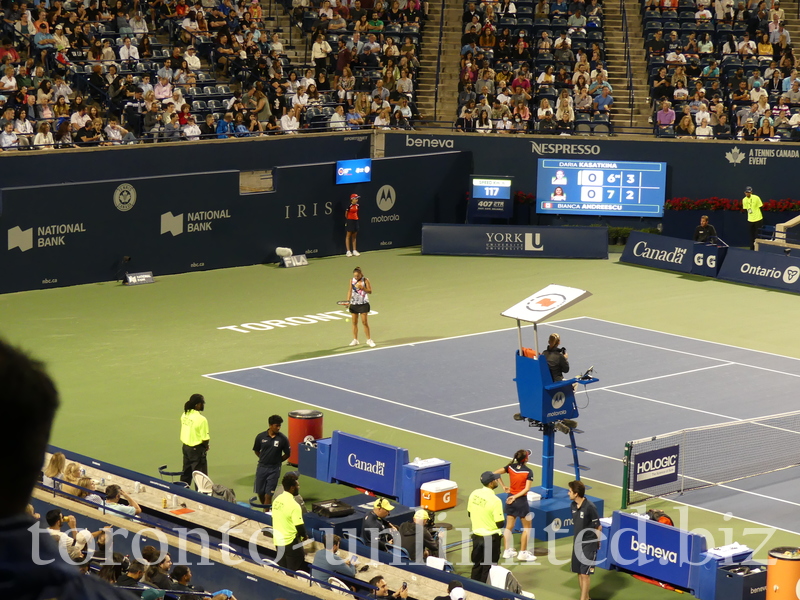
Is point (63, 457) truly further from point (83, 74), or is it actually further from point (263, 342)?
point (83, 74)

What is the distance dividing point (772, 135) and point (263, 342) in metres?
18.9

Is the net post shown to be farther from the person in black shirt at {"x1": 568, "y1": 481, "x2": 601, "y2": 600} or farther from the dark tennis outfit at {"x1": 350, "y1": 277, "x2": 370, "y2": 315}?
the dark tennis outfit at {"x1": 350, "y1": 277, "x2": 370, "y2": 315}

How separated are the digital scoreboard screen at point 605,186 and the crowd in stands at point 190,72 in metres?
5.31

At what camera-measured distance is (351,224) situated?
35.1m

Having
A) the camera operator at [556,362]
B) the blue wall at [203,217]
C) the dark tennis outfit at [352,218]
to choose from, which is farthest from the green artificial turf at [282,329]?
the camera operator at [556,362]

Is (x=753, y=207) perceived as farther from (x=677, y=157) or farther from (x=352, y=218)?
(x=352, y=218)

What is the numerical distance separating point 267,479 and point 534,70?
26253mm

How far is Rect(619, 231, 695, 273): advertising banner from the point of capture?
111ft

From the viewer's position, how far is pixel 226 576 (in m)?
13.1

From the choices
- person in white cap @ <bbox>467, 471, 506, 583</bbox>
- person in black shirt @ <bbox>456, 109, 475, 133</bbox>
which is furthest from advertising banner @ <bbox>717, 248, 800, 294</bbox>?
person in white cap @ <bbox>467, 471, 506, 583</bbox>

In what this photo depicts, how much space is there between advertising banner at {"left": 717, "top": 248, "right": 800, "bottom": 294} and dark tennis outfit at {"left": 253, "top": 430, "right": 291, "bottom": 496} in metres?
19.3

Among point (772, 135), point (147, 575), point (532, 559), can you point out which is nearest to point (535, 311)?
point (532, 559)

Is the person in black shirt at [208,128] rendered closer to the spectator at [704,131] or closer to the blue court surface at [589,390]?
the blue court surface at [589,390]

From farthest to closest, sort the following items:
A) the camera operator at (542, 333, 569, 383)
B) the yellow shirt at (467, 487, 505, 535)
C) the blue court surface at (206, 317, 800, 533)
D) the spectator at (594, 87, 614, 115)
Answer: the spectator at (594, 87, 614, 115), the blue court surface at (206, 317, 800, 533), the camera operator at (542, 333, 569, 383), the yellow shirt at (467, 487, 505, 535)
